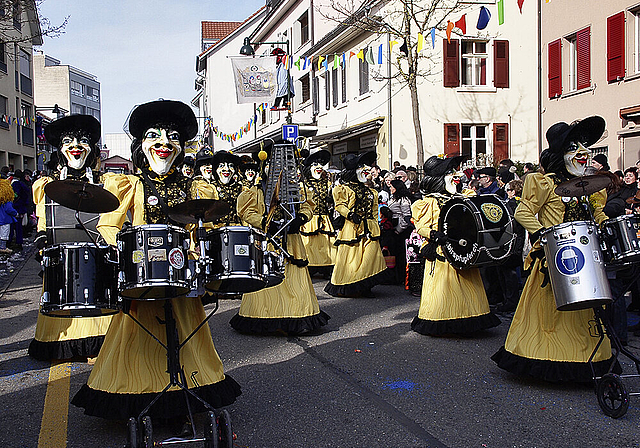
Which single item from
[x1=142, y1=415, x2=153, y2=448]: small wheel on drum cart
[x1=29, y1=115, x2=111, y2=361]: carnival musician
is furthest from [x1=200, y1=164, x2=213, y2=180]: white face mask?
[x1=142, y1=415, x2=153, y2=448]: small wheel on drum cart

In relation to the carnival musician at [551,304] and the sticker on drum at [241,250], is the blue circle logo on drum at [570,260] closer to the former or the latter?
the carnival musician at [551,304]

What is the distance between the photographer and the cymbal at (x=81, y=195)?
3.97 m

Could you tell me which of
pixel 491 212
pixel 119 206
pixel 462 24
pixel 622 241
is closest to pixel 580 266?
pixel 622 241

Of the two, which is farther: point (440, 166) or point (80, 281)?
point (440, 166)

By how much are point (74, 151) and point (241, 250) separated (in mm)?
3453

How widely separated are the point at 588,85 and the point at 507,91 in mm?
4336

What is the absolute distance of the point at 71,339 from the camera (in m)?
6.85

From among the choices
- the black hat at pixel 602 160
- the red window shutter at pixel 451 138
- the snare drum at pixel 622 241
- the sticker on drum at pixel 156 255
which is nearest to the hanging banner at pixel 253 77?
the red window shutter at pixel 451 138

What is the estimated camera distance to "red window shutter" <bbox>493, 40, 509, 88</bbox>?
2228 centimetres

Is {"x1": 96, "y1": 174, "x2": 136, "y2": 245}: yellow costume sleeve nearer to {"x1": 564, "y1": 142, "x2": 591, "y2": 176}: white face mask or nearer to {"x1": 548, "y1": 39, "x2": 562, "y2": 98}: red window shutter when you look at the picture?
{"x1": 564, "y1": 142, "x2": 591, "y2": 176}: white face mask

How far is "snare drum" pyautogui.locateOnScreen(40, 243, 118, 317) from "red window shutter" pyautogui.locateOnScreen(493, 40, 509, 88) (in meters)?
20.1

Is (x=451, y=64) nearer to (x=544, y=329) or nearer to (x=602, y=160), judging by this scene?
(x=602, y=160)

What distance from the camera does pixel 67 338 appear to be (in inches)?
269

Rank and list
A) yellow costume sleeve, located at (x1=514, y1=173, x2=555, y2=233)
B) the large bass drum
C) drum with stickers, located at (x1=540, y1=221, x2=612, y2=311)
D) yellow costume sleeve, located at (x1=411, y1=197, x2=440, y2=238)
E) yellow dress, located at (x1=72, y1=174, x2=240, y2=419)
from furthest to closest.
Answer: yellow costume sleeve, located at (x1=411, y1=197, x2=440, y2=238), the large bass drum, yellow costume sleeve, located at (x1=514, y1=173, x2=555, y2=233), drum with stickers, located at (x1=540, y1=221, x2=612, y2=311), yellow dress, located at (x1=72, y1=174, x2=240, y2=419)
